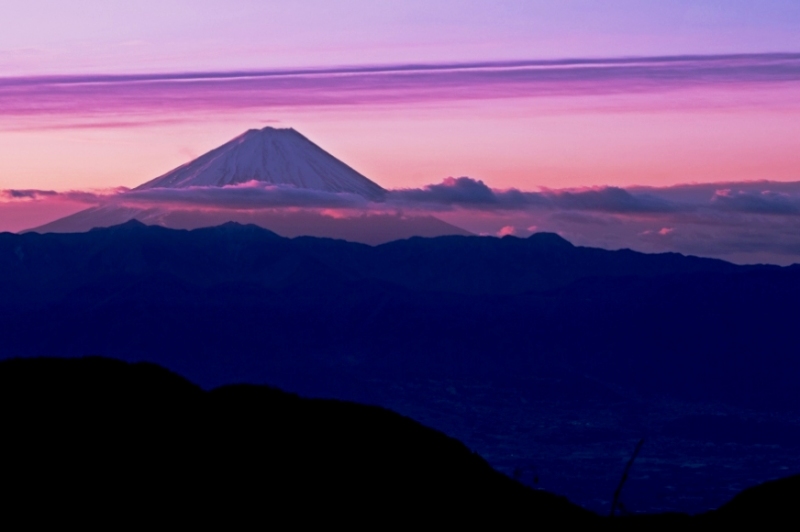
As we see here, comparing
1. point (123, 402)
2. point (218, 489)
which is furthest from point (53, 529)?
point (123, 402)

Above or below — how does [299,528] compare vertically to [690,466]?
above

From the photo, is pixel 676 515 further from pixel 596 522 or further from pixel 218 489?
pixel 218 489

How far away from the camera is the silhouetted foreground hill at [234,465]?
929 inches

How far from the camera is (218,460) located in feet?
84.0

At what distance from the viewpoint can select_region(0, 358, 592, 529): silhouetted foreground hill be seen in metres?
23.6

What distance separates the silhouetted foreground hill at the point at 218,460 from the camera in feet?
77.4

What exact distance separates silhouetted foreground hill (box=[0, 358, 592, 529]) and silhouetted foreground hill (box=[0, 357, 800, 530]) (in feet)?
0.12

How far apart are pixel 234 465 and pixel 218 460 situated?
0.38 meters

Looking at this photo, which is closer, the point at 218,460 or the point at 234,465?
the point at 234,465

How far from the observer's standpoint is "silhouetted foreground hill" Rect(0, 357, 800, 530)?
2359 centimetres

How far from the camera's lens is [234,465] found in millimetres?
25453

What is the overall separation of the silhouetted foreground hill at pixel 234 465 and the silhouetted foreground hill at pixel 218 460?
0.12 ft

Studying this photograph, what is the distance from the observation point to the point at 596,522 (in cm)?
2900

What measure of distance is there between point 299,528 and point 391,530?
6.21 ft
